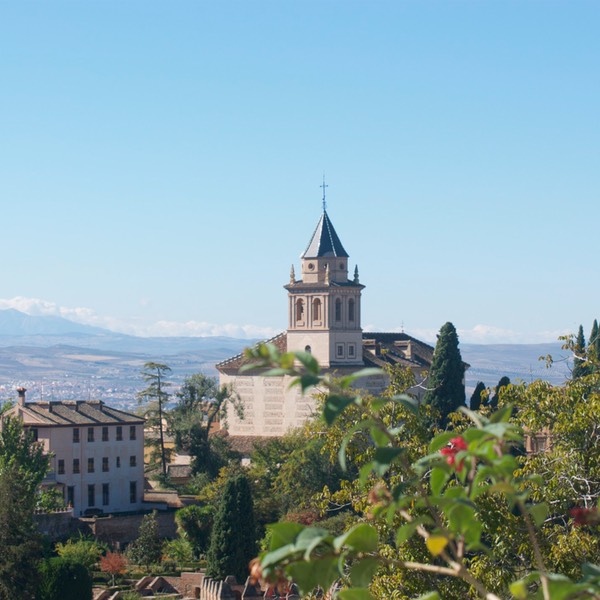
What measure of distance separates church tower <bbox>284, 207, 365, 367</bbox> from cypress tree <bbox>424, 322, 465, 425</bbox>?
54.4 feet

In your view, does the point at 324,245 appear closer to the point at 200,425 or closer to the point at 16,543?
the point at 200,425

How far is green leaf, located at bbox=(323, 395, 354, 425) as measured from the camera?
5.73 meters

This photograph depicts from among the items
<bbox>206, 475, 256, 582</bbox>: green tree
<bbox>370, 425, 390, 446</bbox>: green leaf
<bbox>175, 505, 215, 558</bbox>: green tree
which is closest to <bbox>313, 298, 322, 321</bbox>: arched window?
<bbox>175, 505, 215, 558</bbox>: green tree

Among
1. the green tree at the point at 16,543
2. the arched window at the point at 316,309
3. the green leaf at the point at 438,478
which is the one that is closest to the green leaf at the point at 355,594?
the green leaf at the point at 438,478

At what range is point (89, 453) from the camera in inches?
2387

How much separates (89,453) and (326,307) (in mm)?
23170

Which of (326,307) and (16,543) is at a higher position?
(326,307)

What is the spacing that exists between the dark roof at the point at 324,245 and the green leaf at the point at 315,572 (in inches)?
2968

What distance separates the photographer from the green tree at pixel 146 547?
48.6 metres

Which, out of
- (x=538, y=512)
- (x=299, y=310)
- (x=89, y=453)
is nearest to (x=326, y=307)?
(x=299, y=310)

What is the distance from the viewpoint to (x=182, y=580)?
147ft

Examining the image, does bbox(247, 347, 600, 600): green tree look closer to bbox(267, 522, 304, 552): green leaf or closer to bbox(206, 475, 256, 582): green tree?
bbox(267, 522, 304, 552): green leaf

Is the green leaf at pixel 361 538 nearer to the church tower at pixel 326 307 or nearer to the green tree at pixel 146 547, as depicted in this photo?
the green tree at pixel 146 547

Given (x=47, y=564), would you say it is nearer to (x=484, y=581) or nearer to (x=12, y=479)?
(x=12, y=479)
